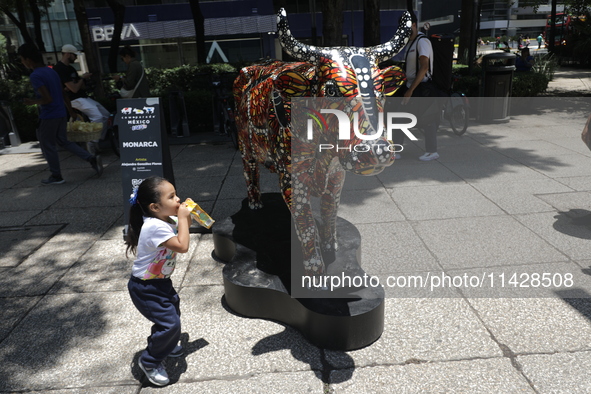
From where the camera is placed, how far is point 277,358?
10.4 feet

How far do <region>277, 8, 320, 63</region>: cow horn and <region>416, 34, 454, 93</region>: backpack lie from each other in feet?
16.8

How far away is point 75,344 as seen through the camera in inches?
135

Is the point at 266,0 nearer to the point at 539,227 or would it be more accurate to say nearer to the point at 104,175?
the point at 104,175

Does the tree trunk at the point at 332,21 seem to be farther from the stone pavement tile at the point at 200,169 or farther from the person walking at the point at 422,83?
the stone pavement tile at the point at 200,169

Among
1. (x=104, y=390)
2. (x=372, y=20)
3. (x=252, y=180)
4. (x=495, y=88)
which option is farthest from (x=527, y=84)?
(x=104, y=390)

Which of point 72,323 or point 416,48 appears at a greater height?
point 416,48

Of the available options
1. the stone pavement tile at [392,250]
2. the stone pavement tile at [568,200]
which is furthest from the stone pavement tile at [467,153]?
the stone pavement tile at [392,250]

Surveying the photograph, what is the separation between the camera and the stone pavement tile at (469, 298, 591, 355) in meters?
3.15

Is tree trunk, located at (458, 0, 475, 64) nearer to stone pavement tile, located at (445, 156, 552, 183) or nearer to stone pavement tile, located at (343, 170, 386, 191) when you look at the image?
stone pavement tile, located at (445, 156, 552, 183)

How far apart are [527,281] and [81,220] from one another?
17.5 feet

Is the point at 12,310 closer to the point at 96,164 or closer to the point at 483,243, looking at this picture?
the point at 96,164

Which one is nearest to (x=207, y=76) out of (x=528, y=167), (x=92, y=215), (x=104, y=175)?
(x=104, y=175)

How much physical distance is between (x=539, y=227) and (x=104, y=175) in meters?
6.91

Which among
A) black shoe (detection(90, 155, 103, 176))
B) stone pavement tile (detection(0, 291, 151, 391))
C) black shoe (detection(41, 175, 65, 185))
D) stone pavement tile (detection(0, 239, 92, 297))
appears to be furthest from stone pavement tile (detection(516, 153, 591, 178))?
black shoe (detection(41, 175, 65, 185))
